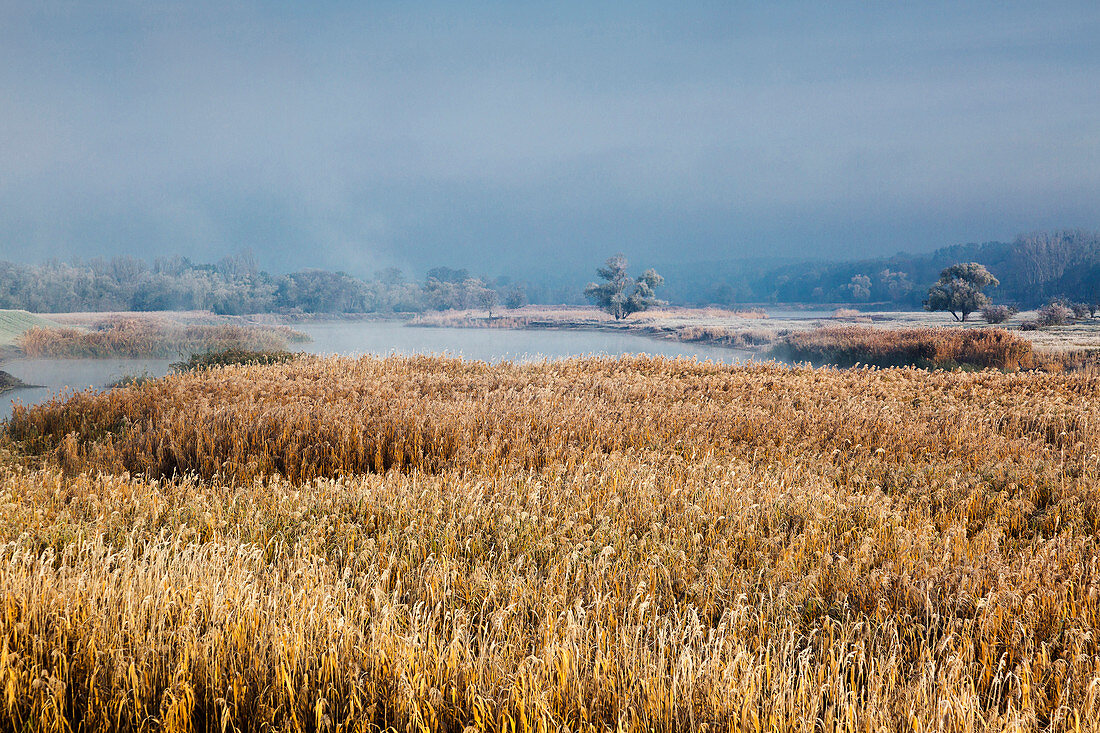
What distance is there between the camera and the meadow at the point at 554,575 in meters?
2.68

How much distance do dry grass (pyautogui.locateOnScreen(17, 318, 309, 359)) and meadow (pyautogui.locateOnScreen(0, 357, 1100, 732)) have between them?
51.3ft

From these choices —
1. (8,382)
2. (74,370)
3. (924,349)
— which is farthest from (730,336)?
(8,382)

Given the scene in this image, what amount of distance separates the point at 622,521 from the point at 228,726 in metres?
2.92

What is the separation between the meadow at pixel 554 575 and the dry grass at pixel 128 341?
15.6m

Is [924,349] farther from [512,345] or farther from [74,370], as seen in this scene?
[74,370]

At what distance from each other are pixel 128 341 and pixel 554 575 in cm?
2747

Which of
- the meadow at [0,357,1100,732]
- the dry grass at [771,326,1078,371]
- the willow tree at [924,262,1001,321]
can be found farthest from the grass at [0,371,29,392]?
the willow tree at [924,262,1001,321]

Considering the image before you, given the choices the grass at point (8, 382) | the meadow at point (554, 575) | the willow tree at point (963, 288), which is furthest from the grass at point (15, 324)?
the willow tree at point (963, 288)

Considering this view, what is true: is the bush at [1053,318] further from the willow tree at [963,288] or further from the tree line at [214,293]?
the tree line at [214,293]

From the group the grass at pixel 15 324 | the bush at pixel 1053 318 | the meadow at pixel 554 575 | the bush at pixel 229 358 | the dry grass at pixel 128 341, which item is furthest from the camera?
the bush at pixel 1053 318

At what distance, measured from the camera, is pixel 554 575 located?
392 cm

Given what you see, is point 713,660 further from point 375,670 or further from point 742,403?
point 742,403

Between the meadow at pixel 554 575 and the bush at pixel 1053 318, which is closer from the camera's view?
the meadow at pixel 554 575

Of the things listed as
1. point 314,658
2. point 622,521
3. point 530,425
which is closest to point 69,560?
point 314,658
